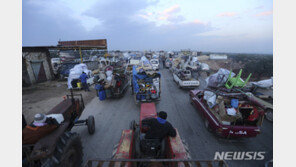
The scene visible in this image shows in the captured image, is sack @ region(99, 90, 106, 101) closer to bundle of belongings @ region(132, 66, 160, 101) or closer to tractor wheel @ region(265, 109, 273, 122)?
bundle of belongings @ region(132, 66, 160, 101)

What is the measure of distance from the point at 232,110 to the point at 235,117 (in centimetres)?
25

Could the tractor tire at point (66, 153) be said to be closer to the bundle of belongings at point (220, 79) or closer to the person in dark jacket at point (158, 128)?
the person in dark jacket at point (158, 128)

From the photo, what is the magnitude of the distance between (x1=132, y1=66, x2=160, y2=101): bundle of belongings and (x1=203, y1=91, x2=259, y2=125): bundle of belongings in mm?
3404

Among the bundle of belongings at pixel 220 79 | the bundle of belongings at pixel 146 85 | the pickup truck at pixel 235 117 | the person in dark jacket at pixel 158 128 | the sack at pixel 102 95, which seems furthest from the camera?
the sack at pixel 102 95

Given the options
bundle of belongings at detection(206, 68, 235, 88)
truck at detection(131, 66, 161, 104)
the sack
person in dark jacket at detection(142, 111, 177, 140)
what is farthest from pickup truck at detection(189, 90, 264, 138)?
the sack

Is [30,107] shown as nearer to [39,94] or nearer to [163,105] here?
[39,94]

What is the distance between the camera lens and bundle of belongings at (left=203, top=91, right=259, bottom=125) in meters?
4.22

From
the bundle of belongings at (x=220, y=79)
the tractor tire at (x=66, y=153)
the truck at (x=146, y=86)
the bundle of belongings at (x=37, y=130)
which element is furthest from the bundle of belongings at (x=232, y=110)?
the bundle of belongings at (x=37, y=130)

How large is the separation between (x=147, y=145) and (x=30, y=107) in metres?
8.95

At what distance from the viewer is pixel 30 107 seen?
7.67 metres

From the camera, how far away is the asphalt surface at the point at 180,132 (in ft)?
14.0

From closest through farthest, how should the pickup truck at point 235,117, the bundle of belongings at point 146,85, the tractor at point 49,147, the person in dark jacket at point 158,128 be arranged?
1. the tractor at point 49,147
2. the person in dark jacket at point 158,128
3. the pickup truck at point 235,117
4. the bundle of belongings at point 146,85

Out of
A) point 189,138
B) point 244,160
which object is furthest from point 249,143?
Result: point 189,138

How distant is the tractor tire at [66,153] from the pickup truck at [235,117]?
4.81m
